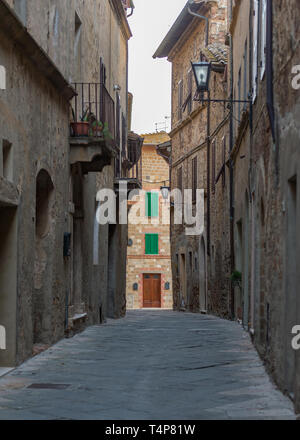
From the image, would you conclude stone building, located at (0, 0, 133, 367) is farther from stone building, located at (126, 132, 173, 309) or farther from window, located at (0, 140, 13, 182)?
stone building, located at (126, 132, 173, 309)

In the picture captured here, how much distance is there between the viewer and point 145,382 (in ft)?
27.1

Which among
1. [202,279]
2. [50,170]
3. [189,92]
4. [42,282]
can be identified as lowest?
[202,279]

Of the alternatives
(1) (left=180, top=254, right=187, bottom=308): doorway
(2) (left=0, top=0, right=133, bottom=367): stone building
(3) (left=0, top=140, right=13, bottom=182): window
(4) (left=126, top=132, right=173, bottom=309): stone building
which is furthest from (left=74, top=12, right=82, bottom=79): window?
(4) (left=126, top=132, right=173, bottom=309): stone building

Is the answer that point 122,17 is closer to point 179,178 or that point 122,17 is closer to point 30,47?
point 179,178

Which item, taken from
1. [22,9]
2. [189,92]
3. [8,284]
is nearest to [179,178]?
[189,92]

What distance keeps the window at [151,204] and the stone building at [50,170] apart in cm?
2417

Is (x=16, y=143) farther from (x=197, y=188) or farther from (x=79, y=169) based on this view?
(x=197, y=188)

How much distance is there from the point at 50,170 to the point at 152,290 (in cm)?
3365

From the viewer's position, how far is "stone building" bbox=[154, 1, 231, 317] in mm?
22391

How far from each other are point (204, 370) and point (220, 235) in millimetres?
13605

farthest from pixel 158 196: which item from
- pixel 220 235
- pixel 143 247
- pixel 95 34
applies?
pixel 95 34

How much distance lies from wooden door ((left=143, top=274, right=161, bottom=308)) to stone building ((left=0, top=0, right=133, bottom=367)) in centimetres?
2562

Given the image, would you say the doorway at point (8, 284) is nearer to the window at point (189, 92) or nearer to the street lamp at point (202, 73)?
the street lamp at point (202, 73)

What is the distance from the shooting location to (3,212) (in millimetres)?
9508
